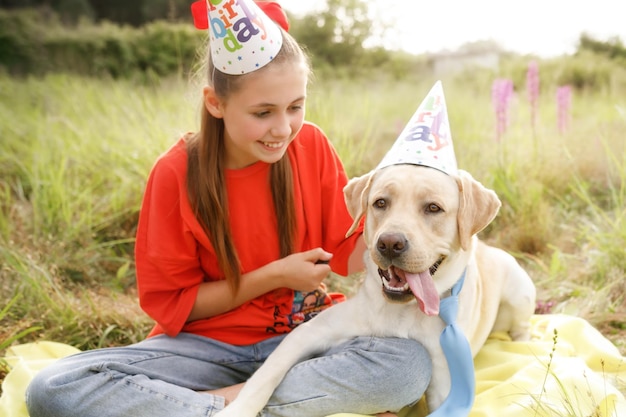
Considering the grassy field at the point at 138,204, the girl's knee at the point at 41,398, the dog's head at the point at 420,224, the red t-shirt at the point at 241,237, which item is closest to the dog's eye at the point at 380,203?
the dog's head at the point at 420,224

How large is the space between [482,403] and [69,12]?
67.3 feet

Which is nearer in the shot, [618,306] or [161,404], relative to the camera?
[161,404]

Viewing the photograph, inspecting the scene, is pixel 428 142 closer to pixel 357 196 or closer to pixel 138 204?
pixel 357 196

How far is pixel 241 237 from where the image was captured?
9.42ft

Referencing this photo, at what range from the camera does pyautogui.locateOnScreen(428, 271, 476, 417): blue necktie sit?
2.41 metres

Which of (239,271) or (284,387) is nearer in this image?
(284,387)

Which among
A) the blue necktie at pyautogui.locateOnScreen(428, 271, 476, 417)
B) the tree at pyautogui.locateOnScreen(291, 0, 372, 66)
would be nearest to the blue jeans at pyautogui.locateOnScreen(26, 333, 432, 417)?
the blue necktie at pyautogui.locateOnScreen(428, 271, 476, 417)

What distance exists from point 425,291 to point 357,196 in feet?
1.70

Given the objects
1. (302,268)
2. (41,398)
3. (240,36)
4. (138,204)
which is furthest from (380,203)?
(138,204)

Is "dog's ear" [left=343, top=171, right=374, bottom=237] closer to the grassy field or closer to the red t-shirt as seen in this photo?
the red t-shirt

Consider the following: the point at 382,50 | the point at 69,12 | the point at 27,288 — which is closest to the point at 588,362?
the point at 27,288

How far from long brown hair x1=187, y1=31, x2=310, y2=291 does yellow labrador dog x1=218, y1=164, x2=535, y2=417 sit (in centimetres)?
33

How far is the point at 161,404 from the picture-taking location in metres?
2.42

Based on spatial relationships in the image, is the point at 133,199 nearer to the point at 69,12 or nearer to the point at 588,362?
the point at 588,362
